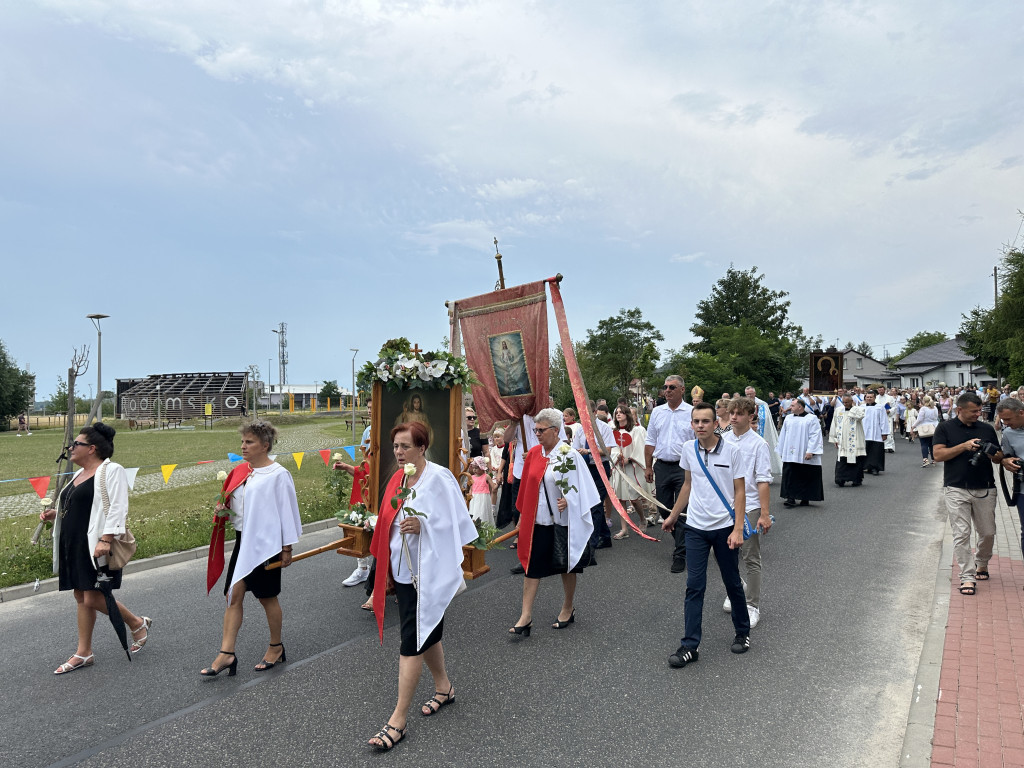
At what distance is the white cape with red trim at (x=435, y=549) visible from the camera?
12.4ft

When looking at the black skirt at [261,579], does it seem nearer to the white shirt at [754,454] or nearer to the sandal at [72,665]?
the sandal at [72,665]

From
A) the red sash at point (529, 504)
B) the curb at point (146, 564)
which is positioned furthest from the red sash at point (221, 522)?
the curb at point (146, 564)

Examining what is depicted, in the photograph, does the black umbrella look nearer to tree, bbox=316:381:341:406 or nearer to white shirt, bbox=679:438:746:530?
white shirt, bbox=679:438:746:530

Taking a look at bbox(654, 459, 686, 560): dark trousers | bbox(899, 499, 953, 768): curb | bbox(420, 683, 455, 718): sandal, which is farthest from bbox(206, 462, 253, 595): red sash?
bbox(654, 459, 686, 560): dark trousers

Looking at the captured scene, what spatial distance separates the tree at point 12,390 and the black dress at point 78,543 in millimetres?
62348

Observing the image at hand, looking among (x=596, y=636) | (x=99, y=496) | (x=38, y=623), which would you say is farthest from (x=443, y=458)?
(x=38, y=623)

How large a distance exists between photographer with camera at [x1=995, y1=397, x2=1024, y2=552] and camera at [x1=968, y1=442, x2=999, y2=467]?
12 centimetres

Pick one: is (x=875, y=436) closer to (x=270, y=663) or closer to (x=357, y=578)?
(x=357, y=578)

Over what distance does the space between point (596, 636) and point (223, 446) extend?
88.5ft

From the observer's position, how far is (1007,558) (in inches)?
285

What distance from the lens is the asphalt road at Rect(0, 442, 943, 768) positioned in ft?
12.1

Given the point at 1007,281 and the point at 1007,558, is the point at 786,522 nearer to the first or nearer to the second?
the point at 1007,558

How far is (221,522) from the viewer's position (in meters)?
4.95

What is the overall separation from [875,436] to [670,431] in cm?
924
